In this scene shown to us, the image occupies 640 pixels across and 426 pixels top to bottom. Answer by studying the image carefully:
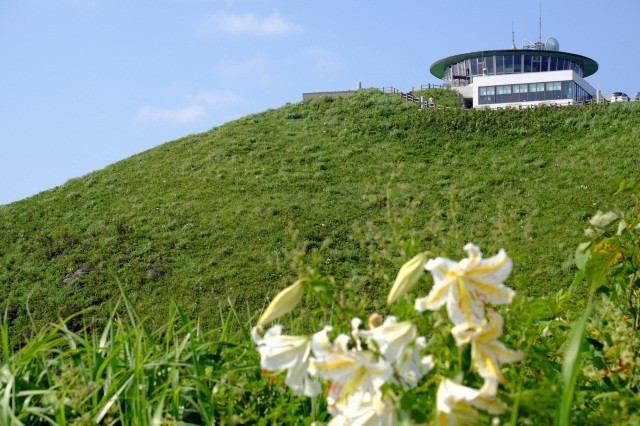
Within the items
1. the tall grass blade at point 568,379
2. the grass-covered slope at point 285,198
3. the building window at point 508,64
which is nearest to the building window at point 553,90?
the building window at point 508,64

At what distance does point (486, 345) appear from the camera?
1.45 m

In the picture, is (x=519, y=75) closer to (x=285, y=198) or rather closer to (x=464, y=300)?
(x=285, y=198)

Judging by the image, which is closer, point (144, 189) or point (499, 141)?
point (144, 189)

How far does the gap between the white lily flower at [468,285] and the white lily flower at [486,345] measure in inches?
0.9

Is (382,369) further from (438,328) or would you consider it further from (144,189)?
(144,189)

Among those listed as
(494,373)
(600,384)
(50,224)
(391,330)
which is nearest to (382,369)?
(391,330)

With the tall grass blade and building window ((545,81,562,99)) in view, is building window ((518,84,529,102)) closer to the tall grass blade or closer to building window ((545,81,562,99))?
building window ((545,81,562,99))

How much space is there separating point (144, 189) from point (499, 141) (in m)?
9.39

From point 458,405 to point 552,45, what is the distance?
4775cm

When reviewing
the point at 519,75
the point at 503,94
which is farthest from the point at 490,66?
the point at 503,94

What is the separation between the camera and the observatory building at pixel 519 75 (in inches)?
1631

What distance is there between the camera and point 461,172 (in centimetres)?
2000

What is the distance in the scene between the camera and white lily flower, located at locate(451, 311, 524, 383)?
1.42 metres

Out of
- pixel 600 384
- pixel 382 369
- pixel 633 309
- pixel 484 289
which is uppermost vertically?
pixel 484 289
